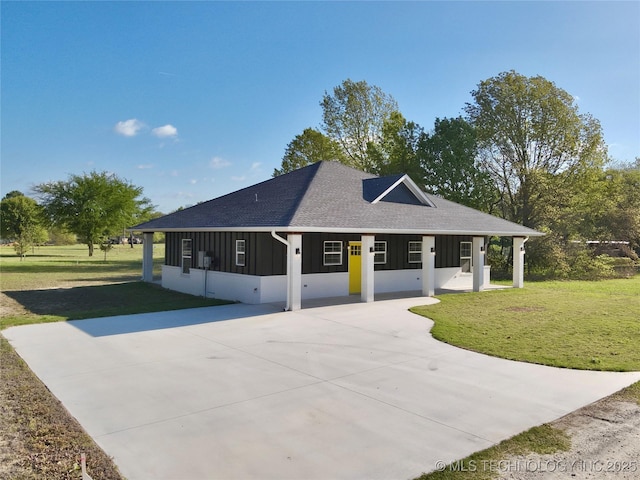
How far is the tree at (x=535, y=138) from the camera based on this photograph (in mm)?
30500

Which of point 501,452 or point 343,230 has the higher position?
point 343,230

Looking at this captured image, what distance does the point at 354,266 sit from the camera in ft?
53.4

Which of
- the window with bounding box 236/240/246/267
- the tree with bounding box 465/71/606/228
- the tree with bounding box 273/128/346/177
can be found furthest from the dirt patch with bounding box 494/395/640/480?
the tree with bounding box 273/128/346/177

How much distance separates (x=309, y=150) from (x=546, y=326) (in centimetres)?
2935

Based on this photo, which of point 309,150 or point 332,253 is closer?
point 332,253

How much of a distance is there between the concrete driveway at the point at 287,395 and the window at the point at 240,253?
4.25m

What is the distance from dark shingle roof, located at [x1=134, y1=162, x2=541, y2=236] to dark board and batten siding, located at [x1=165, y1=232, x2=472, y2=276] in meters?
0.64

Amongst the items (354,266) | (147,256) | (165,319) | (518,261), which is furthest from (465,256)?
(147,256)

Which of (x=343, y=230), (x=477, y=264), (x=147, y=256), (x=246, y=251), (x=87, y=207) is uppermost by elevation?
(x=87, y=207)

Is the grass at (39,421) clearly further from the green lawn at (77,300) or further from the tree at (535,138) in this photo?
the tree at (535,138)

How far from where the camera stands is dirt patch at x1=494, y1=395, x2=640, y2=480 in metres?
4.20

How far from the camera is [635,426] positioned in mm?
5316

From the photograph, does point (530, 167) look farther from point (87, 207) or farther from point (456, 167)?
point (87, 207)

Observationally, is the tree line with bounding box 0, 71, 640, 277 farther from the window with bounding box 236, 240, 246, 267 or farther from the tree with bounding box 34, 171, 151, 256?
the tree with bounding box 34, 171, 151, 256
